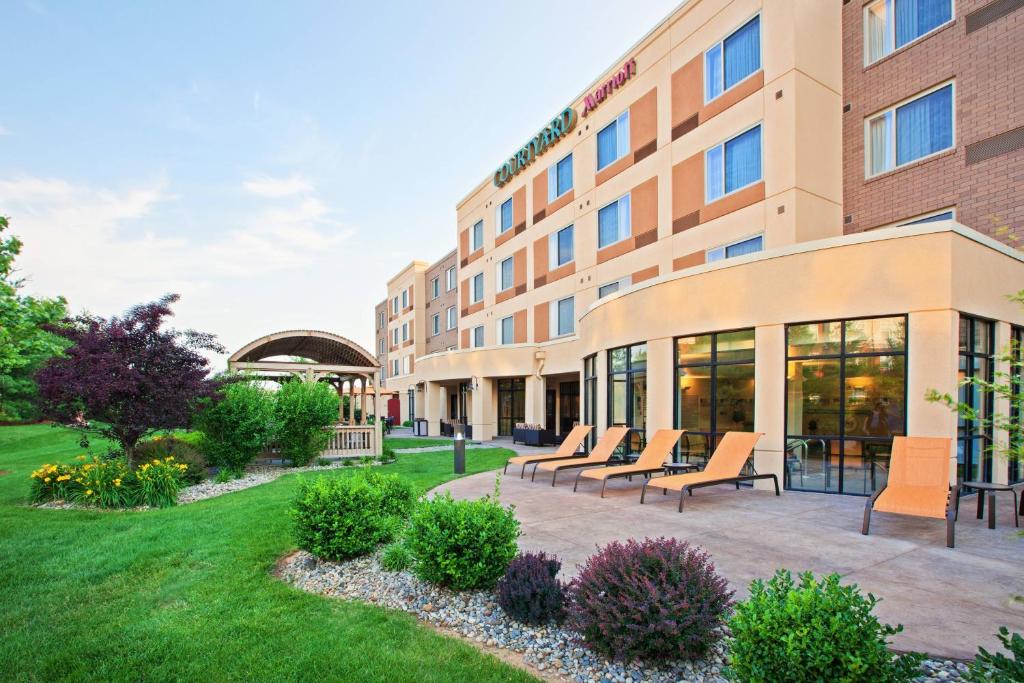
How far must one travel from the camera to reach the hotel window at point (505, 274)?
25.8 meters

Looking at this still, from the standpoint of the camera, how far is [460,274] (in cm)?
3091

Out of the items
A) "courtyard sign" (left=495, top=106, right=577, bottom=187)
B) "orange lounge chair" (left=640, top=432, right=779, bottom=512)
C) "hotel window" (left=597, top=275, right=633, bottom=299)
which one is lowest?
"orange lounge chair" (left=640, top=432, right=779, bottom=512)

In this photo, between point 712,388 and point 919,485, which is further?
point 712,388

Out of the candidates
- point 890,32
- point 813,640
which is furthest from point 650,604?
point 890,32

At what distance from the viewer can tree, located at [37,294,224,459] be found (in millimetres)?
9609

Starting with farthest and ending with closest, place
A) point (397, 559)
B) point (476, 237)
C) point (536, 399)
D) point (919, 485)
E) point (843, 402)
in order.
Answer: point (476, 237) → point (536, 399) → point (843, 402) → point (919, 485) → point (397, 559)

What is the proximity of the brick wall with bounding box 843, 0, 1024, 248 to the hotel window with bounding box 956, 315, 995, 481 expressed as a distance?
2.63 meters

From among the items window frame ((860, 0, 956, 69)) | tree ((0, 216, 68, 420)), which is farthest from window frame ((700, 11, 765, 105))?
tree ((0, 216, 68, 420))

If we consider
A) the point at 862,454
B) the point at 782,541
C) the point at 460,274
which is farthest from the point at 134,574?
the point at 460,274

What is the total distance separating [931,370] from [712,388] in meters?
3.58

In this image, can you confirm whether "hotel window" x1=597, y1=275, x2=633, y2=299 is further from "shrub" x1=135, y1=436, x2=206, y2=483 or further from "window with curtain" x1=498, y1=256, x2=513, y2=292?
"shrub" x1=135, y1=436, x2=206, y2=483

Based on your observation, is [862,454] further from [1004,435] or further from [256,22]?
[256,22]

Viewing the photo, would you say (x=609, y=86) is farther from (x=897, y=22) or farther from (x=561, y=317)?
(x=561, y=317)

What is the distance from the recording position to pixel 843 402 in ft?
29.6
